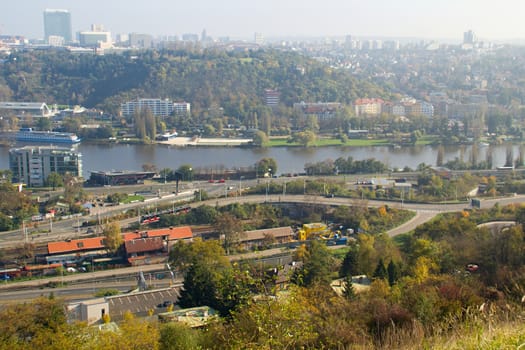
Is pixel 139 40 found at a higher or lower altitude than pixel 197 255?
higher

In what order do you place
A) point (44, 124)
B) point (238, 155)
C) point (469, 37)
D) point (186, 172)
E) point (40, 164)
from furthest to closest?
point (469, 37) < point (44, 124) < point (238, 155) < point (40, 164) < point (186, 172)

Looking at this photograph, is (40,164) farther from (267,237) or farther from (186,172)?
(267,237)

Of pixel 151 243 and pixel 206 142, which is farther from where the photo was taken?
pixel 206 142

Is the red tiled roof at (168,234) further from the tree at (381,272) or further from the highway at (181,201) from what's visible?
the tree at (381,272)

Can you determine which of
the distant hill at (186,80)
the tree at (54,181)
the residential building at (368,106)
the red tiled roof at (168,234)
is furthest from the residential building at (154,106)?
the red tiled roof at (168,234)

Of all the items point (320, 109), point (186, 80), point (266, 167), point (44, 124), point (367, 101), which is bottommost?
point (266, 167)

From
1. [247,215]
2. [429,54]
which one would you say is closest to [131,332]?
[247,215]

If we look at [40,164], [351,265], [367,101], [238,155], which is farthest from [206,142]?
[351,265]
